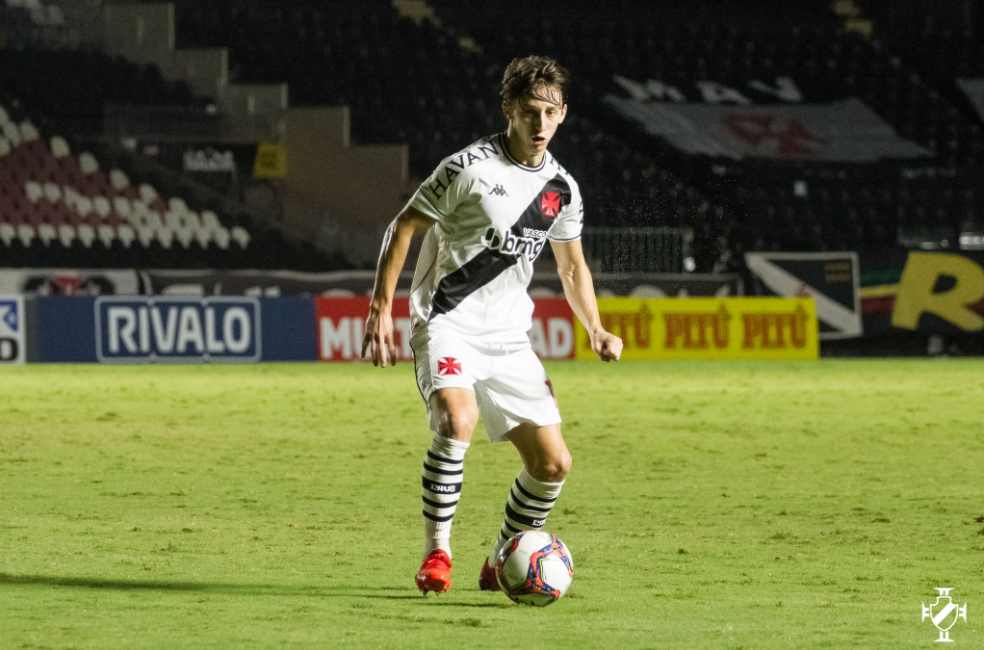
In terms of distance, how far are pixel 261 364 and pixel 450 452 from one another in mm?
16363

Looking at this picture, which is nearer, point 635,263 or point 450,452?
point 450,452

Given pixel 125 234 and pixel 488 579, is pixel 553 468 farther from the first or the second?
pixel 125 234

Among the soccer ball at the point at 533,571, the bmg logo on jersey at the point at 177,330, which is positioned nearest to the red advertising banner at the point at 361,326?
the bmg logo on jersey at the point at 177,330

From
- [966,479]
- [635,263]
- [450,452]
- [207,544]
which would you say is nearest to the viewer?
[450,452]

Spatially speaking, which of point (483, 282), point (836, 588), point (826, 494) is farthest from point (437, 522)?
point (826, 494)

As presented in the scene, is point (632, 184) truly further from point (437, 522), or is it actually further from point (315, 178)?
point (437, 522)

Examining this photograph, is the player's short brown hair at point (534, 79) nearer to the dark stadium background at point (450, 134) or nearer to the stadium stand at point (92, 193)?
the dark stadium background at point (450, 134)

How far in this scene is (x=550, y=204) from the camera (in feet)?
19.0

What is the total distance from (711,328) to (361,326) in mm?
5548

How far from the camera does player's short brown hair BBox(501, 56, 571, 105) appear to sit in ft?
18.1

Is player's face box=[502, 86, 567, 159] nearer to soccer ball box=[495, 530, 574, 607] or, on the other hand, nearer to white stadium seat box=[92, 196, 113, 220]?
soccer ball box=[495, 530, 574, 607]

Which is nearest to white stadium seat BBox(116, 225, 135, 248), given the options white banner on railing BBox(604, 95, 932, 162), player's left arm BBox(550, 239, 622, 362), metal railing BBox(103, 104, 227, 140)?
metal railing BBox(103, 104, 227, 140)

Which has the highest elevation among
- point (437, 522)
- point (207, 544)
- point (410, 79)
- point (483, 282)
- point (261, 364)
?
point (410, 79)

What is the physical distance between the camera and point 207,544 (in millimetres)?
7004
